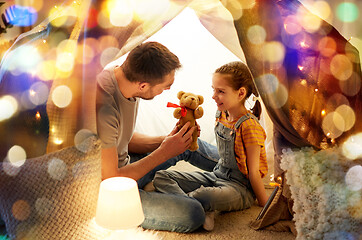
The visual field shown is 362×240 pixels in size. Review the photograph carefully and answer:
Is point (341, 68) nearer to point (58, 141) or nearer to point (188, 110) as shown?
point (188, 110)

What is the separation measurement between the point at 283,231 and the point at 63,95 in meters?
1.16

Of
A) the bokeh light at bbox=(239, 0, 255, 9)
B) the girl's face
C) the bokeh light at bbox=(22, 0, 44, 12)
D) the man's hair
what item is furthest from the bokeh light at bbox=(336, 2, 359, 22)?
the bokeh light at bbox=(22, 0, 44, 12)

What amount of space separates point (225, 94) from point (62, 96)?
86cm

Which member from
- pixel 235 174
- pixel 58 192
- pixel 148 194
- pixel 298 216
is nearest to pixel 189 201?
pixel 148 194

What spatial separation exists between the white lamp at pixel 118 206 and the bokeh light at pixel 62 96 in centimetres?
37

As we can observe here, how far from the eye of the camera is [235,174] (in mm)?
1906

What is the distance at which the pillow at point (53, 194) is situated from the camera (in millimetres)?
1396

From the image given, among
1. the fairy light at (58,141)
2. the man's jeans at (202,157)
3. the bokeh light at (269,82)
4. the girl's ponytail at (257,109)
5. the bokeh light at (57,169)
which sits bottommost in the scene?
the man's jeans at (202,157)

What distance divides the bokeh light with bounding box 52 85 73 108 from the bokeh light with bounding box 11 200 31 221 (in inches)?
16.2

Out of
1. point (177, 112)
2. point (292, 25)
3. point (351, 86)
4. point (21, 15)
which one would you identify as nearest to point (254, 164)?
point (177, 112)

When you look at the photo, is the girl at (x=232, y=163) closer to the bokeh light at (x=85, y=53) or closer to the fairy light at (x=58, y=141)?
the fairy light at (x=58, y=141)

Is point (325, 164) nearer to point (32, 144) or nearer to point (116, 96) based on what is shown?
point (116, 96)

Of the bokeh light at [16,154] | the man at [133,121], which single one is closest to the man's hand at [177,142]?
the man at [133,121]

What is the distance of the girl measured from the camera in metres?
1.81
